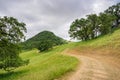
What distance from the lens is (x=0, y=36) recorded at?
27.1 metres

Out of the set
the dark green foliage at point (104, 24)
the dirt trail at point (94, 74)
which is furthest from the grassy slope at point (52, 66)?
the dark green foliage at point (104, 24)

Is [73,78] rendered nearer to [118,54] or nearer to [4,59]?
[4,59]

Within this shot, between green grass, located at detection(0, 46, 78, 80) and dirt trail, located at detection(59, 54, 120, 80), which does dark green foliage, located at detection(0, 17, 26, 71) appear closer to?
green grass, located at detection(0, 46, 78, 80)

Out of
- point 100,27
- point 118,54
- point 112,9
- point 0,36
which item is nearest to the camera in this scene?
point 0,36

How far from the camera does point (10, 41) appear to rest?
92.8 feet

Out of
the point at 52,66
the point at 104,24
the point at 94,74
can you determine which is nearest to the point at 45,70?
the point at 52,66

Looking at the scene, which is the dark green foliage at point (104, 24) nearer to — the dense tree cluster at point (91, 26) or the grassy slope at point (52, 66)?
the dense tree cluster at point (91, 26)

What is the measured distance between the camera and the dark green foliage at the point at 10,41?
88.7 feet

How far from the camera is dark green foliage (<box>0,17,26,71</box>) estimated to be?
27.0 metres

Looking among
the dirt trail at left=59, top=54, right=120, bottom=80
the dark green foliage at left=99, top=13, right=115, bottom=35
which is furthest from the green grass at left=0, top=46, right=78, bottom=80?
the dark green foliage at left=99, top=13, right=115, bottom=35

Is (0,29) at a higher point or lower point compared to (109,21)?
lower

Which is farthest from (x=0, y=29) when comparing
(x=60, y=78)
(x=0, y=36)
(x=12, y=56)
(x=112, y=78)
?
(x=112, y=78)

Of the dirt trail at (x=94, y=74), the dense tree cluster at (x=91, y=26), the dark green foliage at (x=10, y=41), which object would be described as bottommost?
the dirt trail at (x=94, y=74)

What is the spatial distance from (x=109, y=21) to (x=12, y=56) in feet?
170
